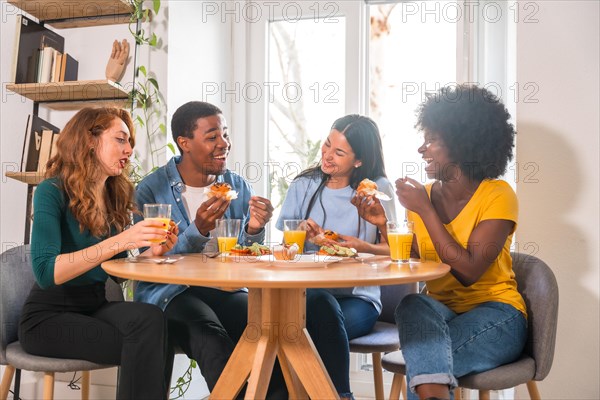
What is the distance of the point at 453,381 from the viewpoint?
172cm

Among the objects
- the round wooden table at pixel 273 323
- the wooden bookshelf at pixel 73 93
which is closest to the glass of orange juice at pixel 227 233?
the round wooden table at pixel 273 323

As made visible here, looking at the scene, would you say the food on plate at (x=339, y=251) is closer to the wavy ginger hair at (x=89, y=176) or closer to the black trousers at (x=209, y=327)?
the black trousers at (x=209, y=327)

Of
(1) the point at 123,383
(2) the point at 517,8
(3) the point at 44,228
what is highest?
(2) the point at 517,8

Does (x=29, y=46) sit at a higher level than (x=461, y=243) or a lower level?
higher

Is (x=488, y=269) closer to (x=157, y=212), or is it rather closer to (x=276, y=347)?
(x=276, y=347)

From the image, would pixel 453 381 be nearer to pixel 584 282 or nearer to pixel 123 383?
pixel 123 383

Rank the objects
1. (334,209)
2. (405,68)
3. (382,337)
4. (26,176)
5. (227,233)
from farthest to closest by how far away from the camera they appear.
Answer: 1. (405,68)
2. (26,176)
3. (334,209)
4. (382,337)
5. (227,233)

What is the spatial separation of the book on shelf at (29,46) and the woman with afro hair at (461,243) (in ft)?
5.66

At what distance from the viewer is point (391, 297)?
104 inches

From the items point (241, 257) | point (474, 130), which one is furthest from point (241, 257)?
point (474, 130)

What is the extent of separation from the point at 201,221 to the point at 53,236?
485 mm

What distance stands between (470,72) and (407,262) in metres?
1.39

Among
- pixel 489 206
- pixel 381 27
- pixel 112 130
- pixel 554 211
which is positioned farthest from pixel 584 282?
pixel 112 130

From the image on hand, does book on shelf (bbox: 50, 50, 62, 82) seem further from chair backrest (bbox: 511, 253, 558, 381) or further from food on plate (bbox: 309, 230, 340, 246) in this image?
chair backrest (bbox: 511, 253, 558, 381)
